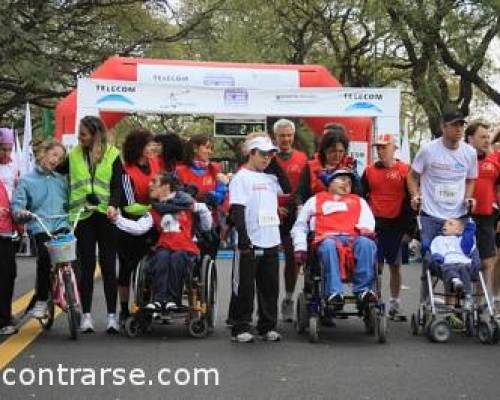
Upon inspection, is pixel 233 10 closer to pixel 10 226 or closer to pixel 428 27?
pixel 428 27

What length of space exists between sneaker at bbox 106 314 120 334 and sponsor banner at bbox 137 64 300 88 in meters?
10.3

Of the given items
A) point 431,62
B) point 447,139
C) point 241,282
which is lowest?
point 241,282

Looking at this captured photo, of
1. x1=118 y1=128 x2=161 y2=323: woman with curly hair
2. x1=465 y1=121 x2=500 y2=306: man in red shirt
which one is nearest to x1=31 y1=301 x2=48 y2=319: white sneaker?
x1=118 y1=128 x2=161 y2=323: woman with curly hair

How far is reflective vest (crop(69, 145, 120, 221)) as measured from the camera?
748 cm

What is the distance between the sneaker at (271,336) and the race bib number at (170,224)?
112cm

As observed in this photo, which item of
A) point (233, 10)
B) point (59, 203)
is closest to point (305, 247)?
point (59, 203)

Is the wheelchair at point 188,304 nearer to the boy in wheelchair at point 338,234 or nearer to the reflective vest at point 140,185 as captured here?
the reflective vest at point 140,185

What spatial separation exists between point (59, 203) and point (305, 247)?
209 cm

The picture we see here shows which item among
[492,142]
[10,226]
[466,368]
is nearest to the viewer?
[466,368]

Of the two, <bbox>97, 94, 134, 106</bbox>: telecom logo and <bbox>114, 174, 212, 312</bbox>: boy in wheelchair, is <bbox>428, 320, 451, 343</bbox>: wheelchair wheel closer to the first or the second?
<bbox>114, 174, 212, 312</bbox>: boy in wheelchair

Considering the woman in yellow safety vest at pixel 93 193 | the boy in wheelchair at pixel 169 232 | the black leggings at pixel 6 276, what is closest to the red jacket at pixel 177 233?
the boy in wheelchair at pixel 169 232

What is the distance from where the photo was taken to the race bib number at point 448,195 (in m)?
7.95

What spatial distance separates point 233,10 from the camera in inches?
1169

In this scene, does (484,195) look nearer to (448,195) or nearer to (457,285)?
(448,195)
